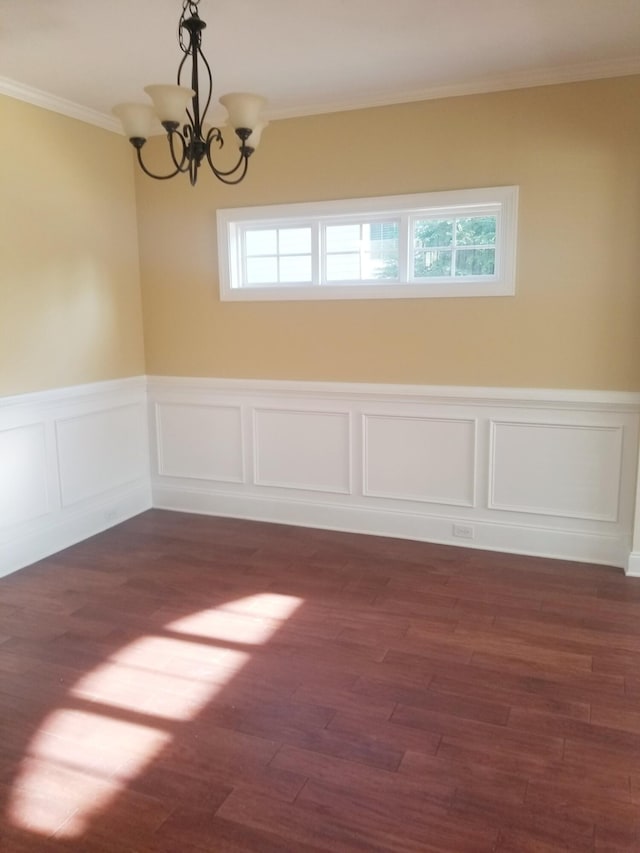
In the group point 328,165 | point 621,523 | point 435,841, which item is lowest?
point 435,841

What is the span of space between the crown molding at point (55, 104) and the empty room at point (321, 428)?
0.6 inches

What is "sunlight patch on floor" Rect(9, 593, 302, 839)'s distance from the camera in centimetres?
204

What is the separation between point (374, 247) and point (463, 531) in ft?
6.13

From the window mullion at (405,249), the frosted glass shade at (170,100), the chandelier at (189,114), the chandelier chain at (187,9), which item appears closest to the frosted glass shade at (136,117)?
the chandelier at (189,114)

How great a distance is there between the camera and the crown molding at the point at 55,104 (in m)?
3.55

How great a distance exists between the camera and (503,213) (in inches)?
146

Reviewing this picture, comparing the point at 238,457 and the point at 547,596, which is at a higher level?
the point at 238,457

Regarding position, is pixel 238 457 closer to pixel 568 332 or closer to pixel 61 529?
pixel 61 529

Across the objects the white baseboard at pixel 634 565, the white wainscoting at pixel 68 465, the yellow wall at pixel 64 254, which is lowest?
the white baseboard at pixel 634 565

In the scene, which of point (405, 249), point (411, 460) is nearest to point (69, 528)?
point (411, 460)

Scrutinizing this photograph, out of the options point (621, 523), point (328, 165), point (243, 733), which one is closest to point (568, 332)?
point (621, 523)

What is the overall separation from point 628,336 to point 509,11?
173 cm

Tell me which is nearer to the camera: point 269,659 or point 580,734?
point 580,734

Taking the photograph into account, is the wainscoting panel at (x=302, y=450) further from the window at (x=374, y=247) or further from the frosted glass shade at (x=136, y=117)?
the frosted glass shade at (x=136, y=117)
